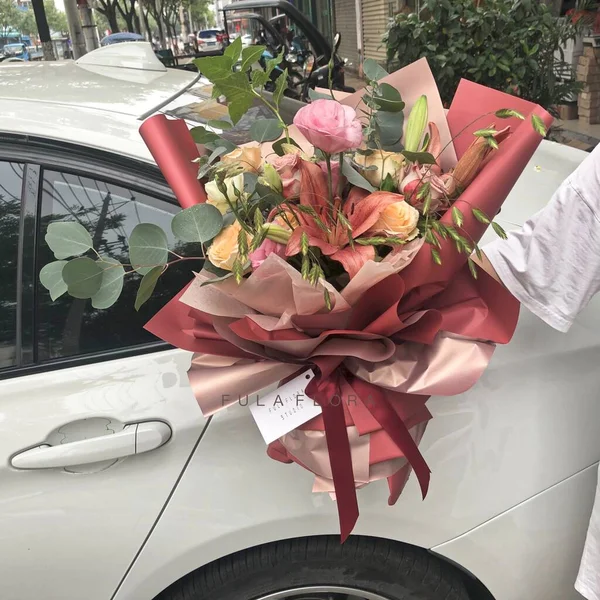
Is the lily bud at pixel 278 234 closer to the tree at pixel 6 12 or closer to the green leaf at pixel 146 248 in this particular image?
the green leaf at pixel 146 248

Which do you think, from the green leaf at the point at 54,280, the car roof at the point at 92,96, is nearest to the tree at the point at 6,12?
the car roof at the point at 92,96

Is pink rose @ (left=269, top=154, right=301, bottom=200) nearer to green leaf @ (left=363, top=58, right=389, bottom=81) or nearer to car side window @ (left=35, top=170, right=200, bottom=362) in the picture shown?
green leaf @ (left=363, top=58, right=389, bottom=81)

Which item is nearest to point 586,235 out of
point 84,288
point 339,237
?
point 339,237

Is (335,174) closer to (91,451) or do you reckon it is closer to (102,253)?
(102,253)

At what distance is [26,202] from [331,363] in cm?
82

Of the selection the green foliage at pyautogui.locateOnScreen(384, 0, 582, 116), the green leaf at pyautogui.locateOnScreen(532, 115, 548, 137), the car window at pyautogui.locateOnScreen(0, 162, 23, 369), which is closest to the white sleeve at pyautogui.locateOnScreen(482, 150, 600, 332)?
the green leaf at pyautogui.locateOnScreen(532, 115, 548, 137)

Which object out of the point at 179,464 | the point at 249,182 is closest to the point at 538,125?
the point at 249,182

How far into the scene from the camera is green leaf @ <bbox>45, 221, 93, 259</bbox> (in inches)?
42.3

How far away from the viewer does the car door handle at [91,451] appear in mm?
1257

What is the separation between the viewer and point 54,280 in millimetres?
1072

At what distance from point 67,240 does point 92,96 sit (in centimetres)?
73

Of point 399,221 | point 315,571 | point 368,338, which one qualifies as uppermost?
point 399,221

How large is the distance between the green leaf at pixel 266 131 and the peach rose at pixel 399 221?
0.32 metres

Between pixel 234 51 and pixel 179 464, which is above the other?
pixel 234 51
